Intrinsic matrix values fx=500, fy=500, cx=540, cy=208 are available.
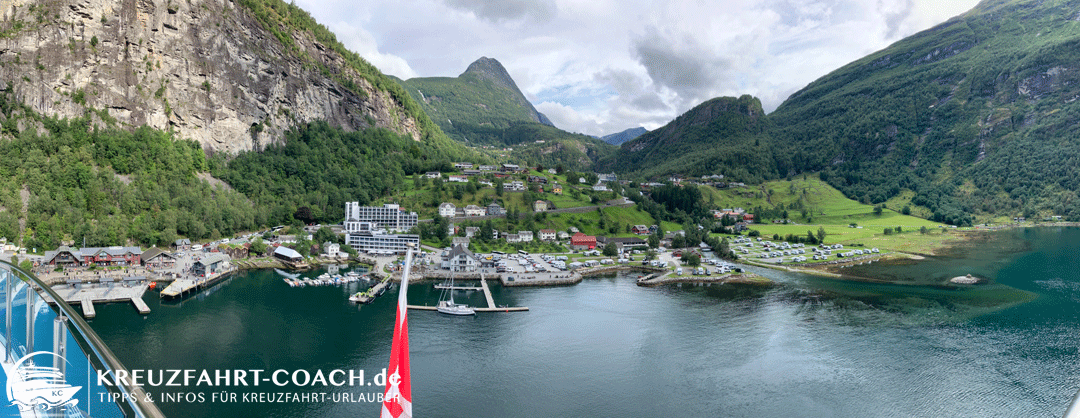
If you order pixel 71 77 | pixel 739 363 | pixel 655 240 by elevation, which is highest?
pixel 71 77

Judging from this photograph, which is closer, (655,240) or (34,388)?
(34,388)

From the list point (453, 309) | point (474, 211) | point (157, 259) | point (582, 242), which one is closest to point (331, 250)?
point (157, 259)

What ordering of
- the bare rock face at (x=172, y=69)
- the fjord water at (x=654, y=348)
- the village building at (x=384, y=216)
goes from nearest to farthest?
the fjord water at (x=654, y=348) < the bare rock face at (x=172, y=69) < the village building at (x=384, y=216)

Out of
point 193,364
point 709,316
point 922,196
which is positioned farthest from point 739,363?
point 922,196

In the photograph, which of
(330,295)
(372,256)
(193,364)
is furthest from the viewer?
(372,256)

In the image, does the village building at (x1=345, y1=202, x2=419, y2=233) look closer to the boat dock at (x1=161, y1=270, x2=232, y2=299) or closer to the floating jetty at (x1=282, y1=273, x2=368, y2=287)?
the floating jetty at (x1=282, y1=273, x2=368, y2=287)

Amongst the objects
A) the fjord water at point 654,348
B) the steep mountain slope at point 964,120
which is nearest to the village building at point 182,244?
the fjord water at point 654,348

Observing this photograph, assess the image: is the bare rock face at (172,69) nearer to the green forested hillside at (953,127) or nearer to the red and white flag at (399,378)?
the red and white flag at (399,378)

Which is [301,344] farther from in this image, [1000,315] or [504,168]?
[504,168]
